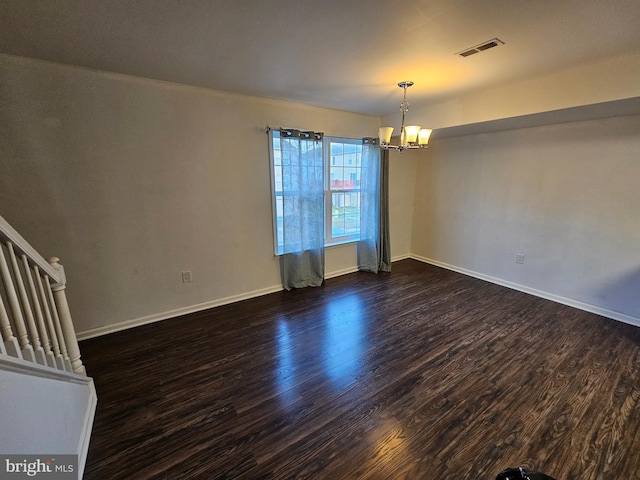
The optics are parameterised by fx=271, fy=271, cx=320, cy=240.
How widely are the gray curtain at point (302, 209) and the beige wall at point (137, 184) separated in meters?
0.21

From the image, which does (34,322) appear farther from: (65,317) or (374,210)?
(374,210)

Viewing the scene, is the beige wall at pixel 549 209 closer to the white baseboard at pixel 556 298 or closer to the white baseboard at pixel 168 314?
the white baseboard at pixel 556 298

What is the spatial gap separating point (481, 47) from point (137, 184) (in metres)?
3.05

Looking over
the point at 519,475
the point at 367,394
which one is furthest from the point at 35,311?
the point at 519,475

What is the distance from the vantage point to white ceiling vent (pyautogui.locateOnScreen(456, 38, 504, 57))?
1.81 meters

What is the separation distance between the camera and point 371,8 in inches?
57.4

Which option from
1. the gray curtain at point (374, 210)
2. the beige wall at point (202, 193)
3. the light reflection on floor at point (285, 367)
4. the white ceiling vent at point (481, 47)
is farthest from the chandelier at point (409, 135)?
the light reflection on floor at point (285, 367)

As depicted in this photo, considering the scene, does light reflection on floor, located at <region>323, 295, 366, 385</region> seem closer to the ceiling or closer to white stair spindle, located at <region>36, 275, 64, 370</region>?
white stair spindle, located at <region>36, 275, 64, 370</region>

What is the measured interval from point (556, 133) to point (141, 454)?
4.68m

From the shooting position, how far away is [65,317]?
5.50ft

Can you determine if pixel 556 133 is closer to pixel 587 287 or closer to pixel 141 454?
pixel 587 287

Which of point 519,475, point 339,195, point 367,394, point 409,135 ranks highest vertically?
point 409,135

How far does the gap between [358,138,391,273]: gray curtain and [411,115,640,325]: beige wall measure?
100cm

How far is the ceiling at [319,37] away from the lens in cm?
146
